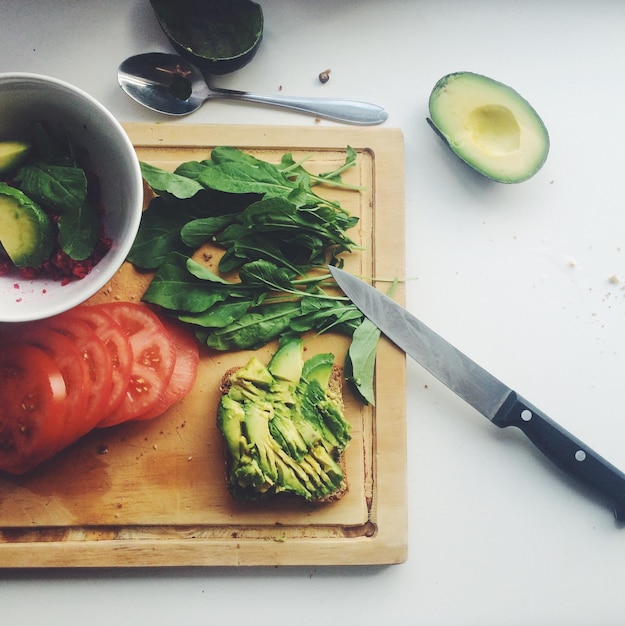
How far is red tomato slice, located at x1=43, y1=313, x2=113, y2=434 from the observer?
1.33m

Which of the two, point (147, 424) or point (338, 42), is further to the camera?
point (338, 42)

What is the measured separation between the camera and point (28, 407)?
4.33ft

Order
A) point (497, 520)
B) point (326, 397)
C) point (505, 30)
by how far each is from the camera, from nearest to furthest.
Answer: point (326, 397) < point (497, 520) < point (505, 30)

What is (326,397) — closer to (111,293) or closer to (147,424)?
(147,424)

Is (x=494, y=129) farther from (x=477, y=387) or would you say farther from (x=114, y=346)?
(x=114, y=346)

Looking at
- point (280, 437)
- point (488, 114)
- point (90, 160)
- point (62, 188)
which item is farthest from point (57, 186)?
point (488, 114)

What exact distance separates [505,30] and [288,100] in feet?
2.02

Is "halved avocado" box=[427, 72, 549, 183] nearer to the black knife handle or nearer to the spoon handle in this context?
the spoon handle

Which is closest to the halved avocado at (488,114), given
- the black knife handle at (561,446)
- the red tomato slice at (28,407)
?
the black knife handle at (561,446)

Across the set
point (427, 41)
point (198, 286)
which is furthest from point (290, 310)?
point (427, 41)

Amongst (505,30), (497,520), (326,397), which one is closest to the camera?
(326,397)

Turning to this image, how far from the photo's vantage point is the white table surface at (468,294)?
1515 mm

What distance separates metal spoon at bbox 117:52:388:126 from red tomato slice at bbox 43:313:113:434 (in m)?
0.58

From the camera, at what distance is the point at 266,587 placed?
4.95ft
